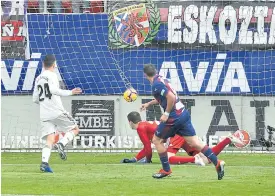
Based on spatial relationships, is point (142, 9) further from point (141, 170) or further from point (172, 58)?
point (141, 170)

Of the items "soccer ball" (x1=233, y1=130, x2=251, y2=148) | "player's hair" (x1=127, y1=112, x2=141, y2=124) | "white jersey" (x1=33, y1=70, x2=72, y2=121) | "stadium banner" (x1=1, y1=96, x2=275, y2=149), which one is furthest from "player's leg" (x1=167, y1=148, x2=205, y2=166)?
"stadium banner" (x1=1, y1=96, x2=275, y2=149)

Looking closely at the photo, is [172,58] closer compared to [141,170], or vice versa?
[141,170]

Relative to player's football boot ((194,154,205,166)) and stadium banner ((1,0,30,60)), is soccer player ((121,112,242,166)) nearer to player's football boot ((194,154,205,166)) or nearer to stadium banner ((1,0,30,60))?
player's football boot ((194,154,205,166))

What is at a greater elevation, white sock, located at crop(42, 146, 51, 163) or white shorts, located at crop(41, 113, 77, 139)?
white shorts, located at crop(41, 113, 77, 139)

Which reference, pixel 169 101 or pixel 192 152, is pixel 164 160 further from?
pixel 192 152

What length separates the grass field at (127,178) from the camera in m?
13.0

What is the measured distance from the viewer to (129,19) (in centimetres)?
2334

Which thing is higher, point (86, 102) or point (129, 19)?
point (129, 19)

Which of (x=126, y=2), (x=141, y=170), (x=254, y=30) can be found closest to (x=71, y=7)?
(x=126, y=2)

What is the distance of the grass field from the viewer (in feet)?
42.8

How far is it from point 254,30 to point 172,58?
1.96 meters

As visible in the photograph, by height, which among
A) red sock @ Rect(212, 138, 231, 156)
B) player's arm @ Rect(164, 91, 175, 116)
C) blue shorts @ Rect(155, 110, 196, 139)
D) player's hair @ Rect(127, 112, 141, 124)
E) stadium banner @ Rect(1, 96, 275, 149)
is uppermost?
player's arm @ Rect(164, 91, 175, 116)

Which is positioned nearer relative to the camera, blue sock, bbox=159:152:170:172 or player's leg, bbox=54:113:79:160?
blue sock, bbox=159:152:170:172

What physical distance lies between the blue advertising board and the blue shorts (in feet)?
26.3
